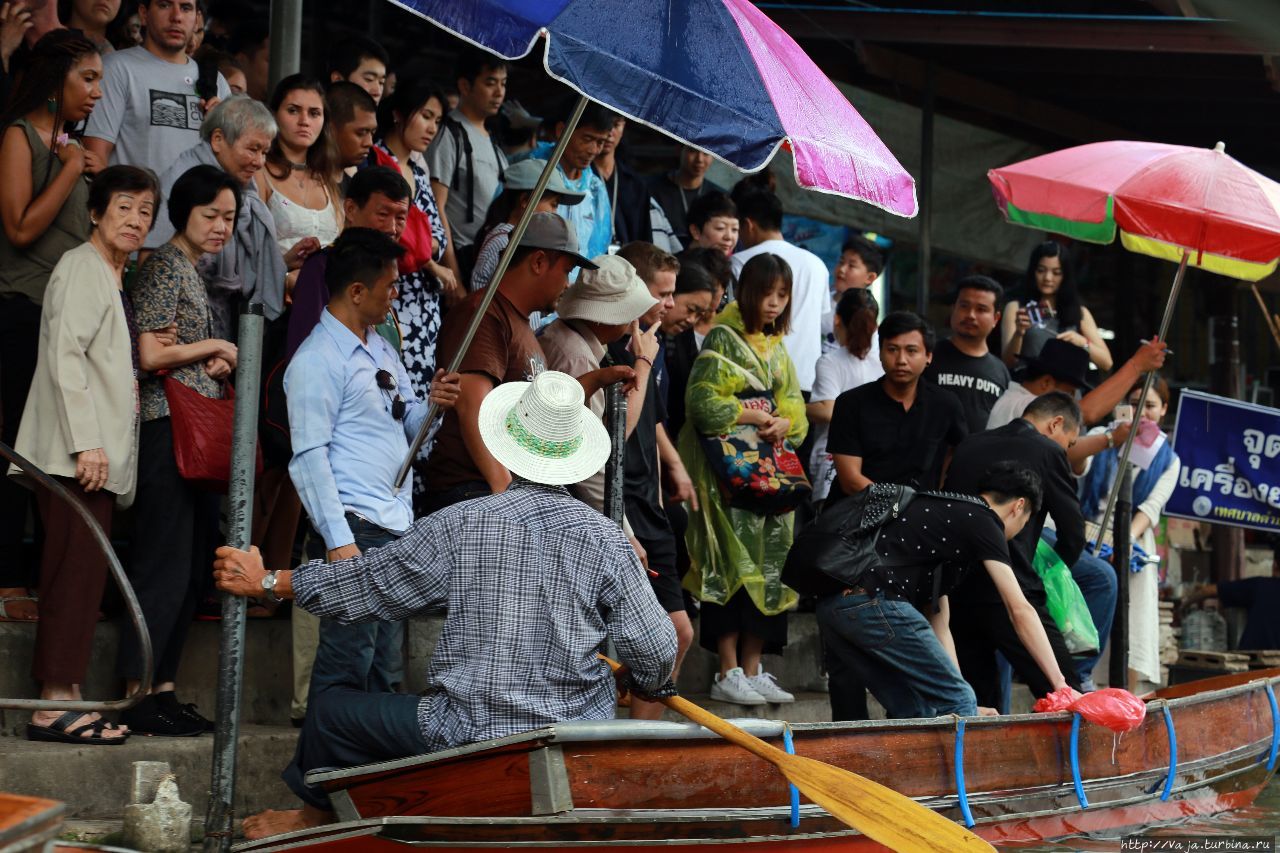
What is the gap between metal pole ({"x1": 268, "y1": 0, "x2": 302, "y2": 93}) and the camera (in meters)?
7.23

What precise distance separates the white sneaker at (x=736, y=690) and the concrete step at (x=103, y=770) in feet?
7.86

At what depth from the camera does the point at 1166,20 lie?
10.2 meters

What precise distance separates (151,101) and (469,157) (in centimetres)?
178

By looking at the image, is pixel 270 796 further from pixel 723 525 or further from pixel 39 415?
pixel 723 525

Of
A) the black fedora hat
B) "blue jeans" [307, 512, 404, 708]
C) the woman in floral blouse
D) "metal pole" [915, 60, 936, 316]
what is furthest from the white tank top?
"metal pole" [915, 60, 936, 316]

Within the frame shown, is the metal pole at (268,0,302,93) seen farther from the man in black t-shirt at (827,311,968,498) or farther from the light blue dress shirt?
the man in black t-shirt at (827,311,968,498)

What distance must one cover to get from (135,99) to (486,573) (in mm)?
3278

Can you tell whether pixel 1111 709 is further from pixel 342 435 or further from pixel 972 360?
pixel 342 435

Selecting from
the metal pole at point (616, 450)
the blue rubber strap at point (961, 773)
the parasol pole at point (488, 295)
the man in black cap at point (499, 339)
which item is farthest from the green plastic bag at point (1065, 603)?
the parasol pole at point (488, 295)

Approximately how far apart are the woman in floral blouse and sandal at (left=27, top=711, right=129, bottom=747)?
8.6 inches

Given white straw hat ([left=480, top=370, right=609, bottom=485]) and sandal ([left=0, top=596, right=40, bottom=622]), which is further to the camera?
sandal ([left=0, top=596, right=40, bottom=622])

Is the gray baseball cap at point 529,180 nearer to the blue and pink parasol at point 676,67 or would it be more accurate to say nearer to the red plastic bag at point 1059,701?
the blue and pink parasol at point 676,67

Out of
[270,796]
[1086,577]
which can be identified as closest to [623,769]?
[270,796]

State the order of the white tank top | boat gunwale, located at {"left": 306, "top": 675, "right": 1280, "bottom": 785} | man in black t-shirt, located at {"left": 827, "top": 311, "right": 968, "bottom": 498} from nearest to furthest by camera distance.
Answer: boat gunwale, located at {"left": 306, "top": 675, "right": 1280, "bottom": 785} < the white tank top < man in black t-shirt, located at {"left": 827, "top": 311, "right": 968, "bottom": 498}
